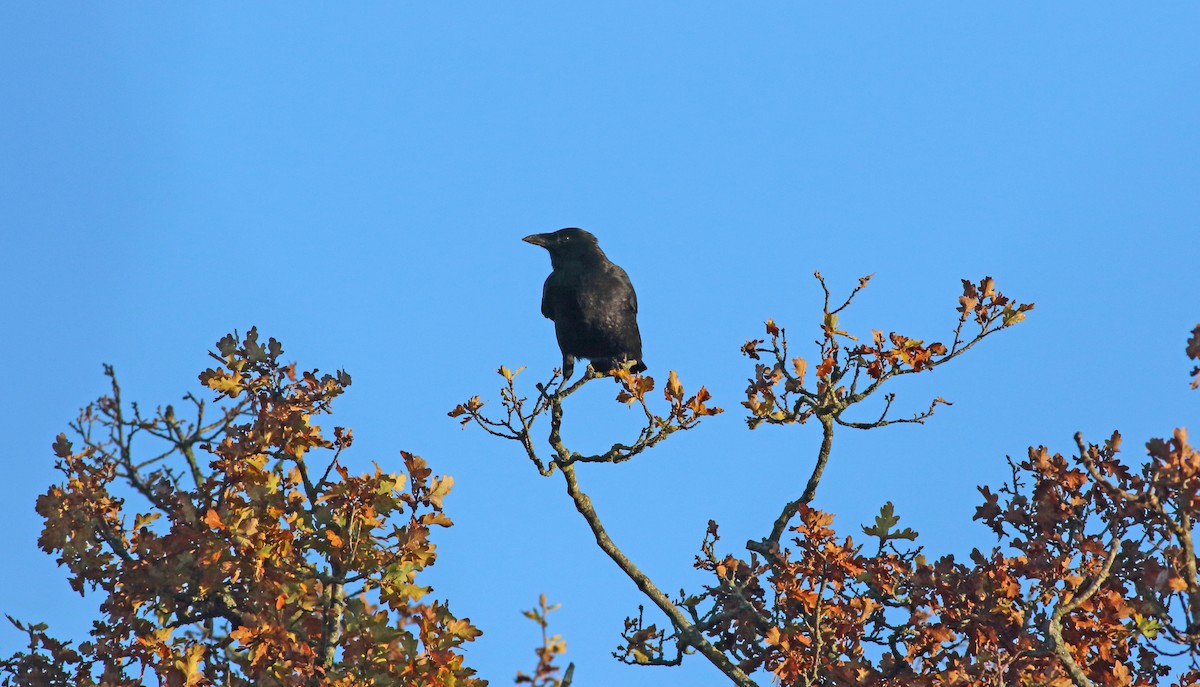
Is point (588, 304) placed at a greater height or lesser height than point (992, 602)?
greater

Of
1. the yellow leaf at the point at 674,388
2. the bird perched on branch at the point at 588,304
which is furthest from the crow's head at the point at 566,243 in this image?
the yellow leaf at the point at 674,388

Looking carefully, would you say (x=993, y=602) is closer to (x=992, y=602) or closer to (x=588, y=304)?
(x=992, y=602)

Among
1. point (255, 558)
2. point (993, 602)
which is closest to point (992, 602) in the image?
point (993, 602)

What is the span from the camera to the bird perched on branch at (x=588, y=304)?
10.7 metres

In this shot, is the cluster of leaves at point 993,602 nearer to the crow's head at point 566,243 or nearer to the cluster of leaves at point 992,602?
the cluster of leaves at point 992,602

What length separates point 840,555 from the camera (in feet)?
20.2

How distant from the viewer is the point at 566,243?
37.0 feet

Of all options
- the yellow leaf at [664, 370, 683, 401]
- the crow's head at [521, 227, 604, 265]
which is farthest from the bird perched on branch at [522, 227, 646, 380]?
the yellow leaf at [664, 370, 683, 401]

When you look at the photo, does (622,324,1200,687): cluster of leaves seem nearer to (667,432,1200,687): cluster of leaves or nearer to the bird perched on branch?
(667,432,1200,687): cluster of leaves

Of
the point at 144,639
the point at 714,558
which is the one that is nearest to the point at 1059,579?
the point at 714,558

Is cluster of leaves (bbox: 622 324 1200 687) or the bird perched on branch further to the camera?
the bird perched on branch

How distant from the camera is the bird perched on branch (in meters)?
10.7

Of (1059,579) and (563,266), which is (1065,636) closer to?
(1059,579)

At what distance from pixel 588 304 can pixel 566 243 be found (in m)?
Result: 0.85
